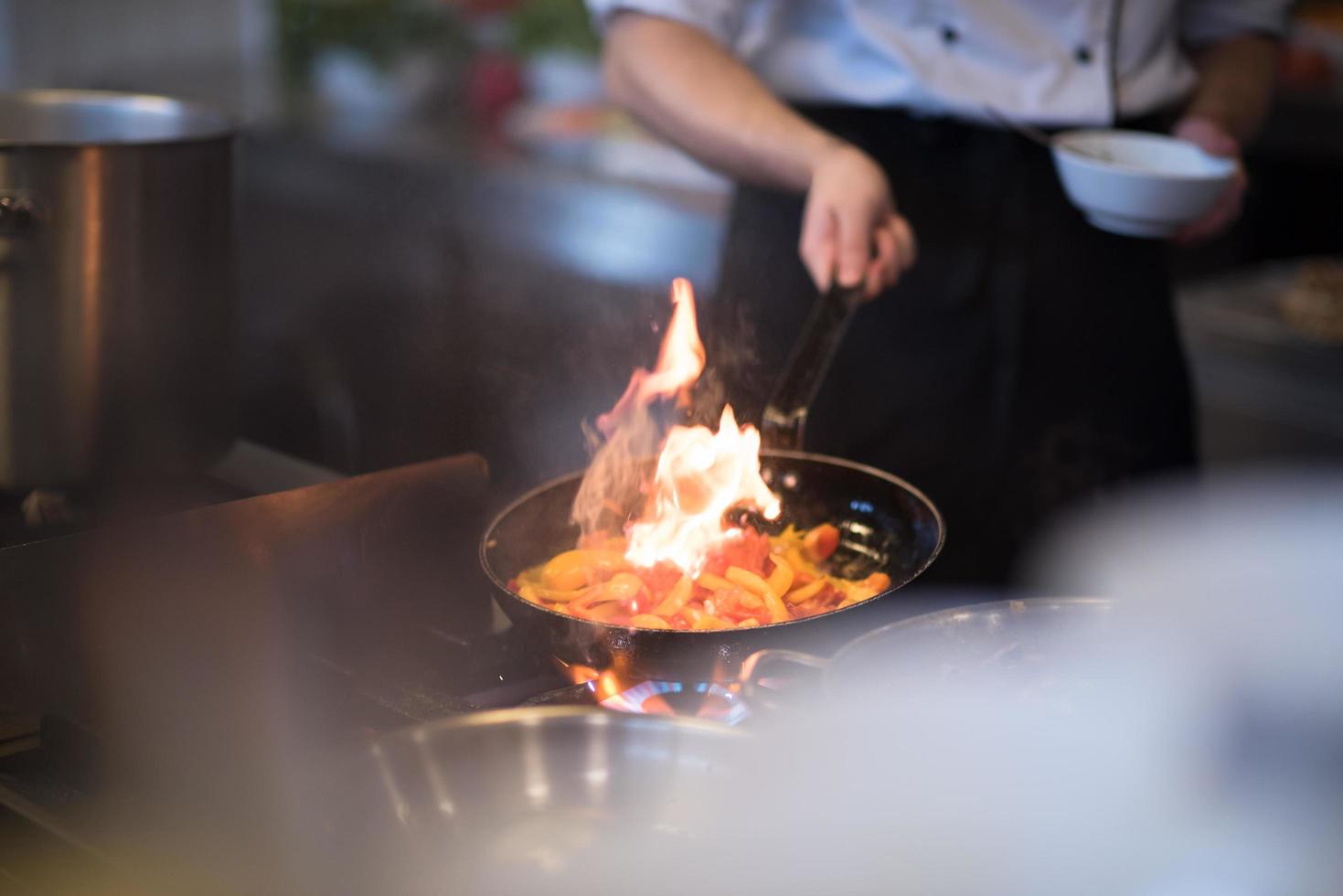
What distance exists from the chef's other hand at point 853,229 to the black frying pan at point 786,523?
30 millimetres

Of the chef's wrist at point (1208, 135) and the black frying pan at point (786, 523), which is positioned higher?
the chef's wrist at point (1208, 135)

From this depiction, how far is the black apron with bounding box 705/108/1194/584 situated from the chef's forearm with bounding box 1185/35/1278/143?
23 centimetres

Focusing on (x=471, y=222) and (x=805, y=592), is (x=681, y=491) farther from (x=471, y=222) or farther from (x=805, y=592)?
(x=471, y=222)

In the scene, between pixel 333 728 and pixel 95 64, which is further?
pixel 95 64

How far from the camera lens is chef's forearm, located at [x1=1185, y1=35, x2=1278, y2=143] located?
1777mm

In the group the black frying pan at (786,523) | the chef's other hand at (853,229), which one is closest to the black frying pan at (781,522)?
the black frying pan at (786,523)

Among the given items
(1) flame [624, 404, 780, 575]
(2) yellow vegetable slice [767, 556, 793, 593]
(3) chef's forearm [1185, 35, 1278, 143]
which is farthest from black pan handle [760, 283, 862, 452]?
(3) chef's forearm [1185, 35, 1278, 143]

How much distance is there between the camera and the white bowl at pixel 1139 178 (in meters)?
1.38

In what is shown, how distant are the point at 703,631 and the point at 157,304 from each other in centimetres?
65

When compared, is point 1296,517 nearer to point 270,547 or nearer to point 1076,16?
point 1076,16

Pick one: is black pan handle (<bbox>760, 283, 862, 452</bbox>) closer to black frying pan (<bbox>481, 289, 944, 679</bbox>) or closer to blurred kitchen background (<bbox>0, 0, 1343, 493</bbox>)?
black frying pan (<bbox>481, 289, 944, 679</bbox>)

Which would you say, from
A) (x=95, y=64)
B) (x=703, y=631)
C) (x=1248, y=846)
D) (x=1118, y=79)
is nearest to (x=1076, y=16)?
(x=1118, y=79)

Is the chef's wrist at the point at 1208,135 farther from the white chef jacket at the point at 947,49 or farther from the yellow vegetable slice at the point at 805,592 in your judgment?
the yellow vegetable slice at the point at 805,592

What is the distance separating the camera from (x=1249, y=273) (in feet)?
9.61
